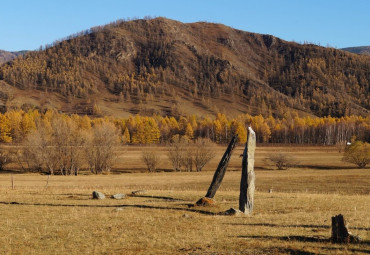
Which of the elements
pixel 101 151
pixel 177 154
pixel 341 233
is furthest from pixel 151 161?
pixel 341 233

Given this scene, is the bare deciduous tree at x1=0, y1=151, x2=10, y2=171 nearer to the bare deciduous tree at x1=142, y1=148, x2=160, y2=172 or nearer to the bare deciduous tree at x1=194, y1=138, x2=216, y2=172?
the bare deciduous tree at x1=142, y1=148, x2=160, y2=172

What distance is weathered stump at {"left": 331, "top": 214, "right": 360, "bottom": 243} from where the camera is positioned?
15.0m

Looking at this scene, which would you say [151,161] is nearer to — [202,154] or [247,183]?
[202,154]

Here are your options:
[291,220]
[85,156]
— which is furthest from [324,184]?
[85,156]

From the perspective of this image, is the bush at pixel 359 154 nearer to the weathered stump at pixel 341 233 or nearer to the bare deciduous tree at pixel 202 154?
the bare deciduous tree at pixel 202 154

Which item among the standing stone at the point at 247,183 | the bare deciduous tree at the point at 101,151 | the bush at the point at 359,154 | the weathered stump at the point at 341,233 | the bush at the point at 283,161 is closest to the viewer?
the weathered stump at the point at 341,233

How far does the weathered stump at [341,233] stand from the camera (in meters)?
15.0

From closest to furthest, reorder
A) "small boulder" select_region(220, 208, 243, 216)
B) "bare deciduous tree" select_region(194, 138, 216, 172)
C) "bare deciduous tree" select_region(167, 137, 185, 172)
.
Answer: "small boulder" select_region(220, 208, 243, 216), "bare deciduous tree" select_region(167, 137, 185, 172), "bare deciduous tree" select_region(194, 138, 216, 172)

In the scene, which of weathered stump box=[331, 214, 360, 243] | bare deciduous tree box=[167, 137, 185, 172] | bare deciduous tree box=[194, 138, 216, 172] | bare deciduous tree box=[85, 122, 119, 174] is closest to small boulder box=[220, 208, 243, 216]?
weathered stump box=[331, 214, 360, 243]

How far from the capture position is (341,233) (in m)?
15.1

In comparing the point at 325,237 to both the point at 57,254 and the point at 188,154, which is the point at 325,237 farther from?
the point at 188,154

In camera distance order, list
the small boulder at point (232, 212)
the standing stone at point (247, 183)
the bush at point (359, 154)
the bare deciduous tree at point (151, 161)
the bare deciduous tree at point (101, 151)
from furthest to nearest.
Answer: the bare deciduous tree at point (151, 161) < the bush at point (359, 154) < the bare deciduous tree at point (101, 151) < the standing stone at point (247, 183) < the small boulder at point (232, 212)

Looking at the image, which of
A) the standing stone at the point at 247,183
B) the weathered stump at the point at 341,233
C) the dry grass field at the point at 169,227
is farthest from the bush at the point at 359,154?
the weathered stump at the point at 341,233

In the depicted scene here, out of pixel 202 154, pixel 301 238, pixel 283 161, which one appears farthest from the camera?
pixel 283 161
